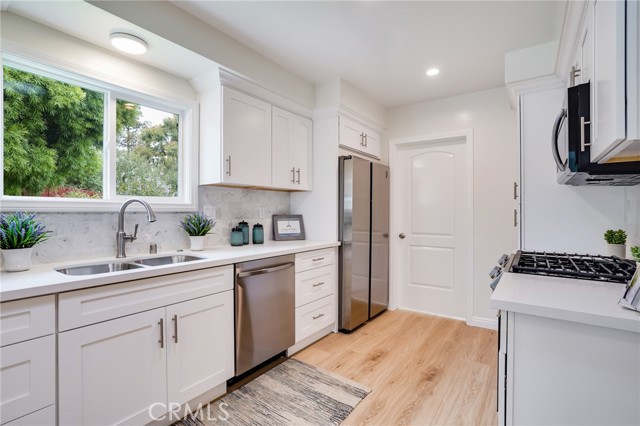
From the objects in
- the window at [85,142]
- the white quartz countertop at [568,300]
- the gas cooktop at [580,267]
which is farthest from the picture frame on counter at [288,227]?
the white quartz countertop at [568,300]

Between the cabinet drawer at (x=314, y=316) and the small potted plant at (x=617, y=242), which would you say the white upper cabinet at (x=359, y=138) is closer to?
the cabinet drawer at (x=314, y=316)


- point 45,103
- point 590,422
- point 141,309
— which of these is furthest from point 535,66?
point 45,103

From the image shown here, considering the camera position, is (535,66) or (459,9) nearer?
(459,9)

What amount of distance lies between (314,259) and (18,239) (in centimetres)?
192

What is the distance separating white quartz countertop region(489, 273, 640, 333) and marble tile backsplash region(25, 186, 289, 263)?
2.15m

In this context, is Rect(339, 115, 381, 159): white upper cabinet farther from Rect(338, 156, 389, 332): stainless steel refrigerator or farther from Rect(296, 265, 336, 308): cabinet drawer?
Rect(296, 265, 336, 308): cabinet drawer

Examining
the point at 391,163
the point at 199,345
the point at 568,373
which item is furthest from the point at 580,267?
the point at 391,163

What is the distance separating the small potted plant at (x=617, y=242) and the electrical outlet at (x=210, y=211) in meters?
2.74

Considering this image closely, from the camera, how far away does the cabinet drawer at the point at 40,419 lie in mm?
1197

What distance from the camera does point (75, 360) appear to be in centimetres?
134

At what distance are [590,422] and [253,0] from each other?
2.49 meters

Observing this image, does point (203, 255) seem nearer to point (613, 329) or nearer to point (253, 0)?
point (253, 0)

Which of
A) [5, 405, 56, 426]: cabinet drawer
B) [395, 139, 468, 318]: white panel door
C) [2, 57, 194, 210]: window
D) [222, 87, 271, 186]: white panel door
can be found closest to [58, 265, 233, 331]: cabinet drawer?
[5, 405, 56, 426]: cabinet drawer

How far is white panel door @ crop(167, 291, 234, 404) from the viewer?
169 cm
